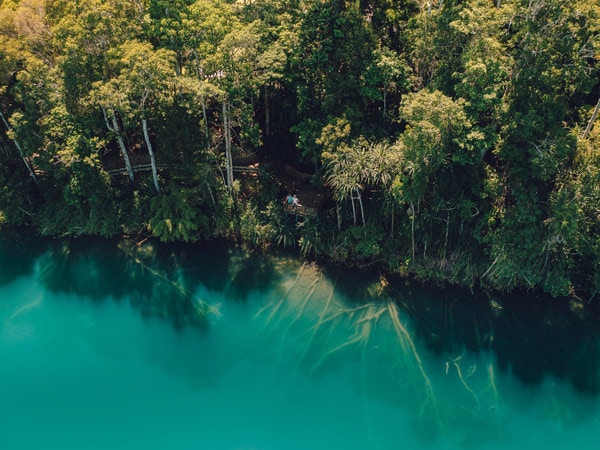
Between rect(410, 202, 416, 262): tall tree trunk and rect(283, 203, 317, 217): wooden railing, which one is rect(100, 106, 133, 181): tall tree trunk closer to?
rect(283, 203, 317, 217): wooden railing

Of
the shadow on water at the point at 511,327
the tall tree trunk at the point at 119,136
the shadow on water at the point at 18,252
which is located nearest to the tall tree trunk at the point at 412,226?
the shadow on water at the point at 511,327

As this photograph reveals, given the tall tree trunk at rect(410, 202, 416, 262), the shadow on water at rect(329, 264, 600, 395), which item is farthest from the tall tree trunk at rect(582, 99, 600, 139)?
the shadow on water at rect(329, 264, 600, 395)

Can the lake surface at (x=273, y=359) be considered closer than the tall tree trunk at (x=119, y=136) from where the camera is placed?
Yes

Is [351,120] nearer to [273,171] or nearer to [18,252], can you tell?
[273,171]

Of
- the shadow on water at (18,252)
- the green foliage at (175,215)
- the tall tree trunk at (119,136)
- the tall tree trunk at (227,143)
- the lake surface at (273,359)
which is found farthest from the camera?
the shadow on water at (18,252)

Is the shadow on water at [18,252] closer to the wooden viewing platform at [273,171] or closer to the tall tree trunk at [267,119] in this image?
the wooden viewing platform at [273,171]

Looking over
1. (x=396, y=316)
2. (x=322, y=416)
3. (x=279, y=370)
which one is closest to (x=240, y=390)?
(x=279, y=370)

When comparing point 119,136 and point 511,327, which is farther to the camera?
point 119,136

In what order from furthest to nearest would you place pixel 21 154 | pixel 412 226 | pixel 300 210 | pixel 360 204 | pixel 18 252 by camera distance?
pixel 18 252 → pixel 21 154 → pixel 300 210 → pixel 360 204 → pixel 412 226

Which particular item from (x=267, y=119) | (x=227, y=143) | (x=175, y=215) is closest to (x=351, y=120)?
(x=267, y=119)
